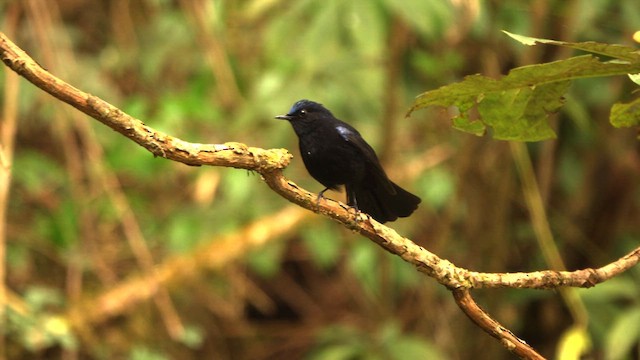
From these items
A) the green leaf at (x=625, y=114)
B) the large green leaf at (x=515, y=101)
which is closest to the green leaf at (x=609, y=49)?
the large green leaf at (x=515, y=101)

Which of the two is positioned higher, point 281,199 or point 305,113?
point 281,199

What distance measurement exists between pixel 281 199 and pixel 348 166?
99.5 inches

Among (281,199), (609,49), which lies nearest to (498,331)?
(609,49)

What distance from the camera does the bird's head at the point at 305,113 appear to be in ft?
7.94

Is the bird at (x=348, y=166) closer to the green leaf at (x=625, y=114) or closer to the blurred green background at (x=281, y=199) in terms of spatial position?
the green leaf at (x=625, y=114)

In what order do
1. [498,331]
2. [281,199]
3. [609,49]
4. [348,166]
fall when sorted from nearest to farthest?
[609,49] < [498,331] < [348,166] < [281,199]

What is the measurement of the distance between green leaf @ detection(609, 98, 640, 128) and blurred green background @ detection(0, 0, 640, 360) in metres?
1.82

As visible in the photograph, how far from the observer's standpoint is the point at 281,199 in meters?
4.85

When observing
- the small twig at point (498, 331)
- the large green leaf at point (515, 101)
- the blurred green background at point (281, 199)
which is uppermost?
the blurred green background at point (281, 199)

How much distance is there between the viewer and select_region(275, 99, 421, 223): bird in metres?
2.32

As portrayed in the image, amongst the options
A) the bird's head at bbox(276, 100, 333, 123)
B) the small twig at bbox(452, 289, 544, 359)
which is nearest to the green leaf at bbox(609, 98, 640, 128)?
the small twig at bbox(452, 289, 544, 359)

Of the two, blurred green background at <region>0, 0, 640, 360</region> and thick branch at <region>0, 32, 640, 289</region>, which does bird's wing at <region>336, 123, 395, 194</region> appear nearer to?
thick branch at <region>0, 32, 640, 289</region>

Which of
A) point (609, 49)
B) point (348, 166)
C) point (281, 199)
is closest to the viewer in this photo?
point (609, 49)

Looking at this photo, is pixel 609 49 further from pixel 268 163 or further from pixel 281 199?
pixel 281 199
